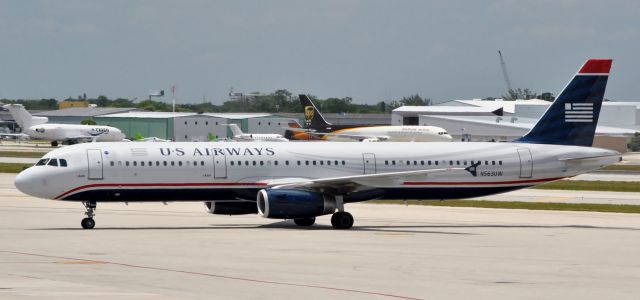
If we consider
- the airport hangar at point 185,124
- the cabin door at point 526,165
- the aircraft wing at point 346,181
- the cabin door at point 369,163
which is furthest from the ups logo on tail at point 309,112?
the aircraft wing at point 346,181

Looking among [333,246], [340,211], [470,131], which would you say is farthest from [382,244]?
[470,131]

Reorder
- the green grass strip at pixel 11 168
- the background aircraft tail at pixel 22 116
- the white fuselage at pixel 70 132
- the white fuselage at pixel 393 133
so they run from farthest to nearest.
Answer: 1. the background aircraft tail at pixel 22 116
2. the white fuselage at pixel 70 132
3. the white fuselage at pixel 393 133
4. the green grass strip at pixel 11 168

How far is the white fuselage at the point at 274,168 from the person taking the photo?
37.3 metres

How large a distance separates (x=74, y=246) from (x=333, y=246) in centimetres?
748

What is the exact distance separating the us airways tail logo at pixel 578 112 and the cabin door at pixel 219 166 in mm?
14049

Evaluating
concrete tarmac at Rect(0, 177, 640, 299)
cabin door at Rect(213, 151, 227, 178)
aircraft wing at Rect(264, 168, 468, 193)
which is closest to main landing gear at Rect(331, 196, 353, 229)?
concrete tarmac at Rect(0, 177, 640, 299)

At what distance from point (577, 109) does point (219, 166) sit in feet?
48.4

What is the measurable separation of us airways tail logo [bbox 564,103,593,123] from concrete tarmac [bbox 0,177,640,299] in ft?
13.4

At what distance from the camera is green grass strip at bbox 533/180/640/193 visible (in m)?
65.4

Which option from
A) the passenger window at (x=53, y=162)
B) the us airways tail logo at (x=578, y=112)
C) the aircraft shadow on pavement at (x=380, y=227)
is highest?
the us airways tail logo at (x=578, y=112)

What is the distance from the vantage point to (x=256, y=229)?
37656 millimetres

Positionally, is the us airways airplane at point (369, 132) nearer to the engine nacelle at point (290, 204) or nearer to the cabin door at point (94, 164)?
the engine nacelle at point (290, 204)

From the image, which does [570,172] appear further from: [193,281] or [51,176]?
[193,281]

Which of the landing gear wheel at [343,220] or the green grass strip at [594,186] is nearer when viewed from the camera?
the landing gear wheel at [343,220]
